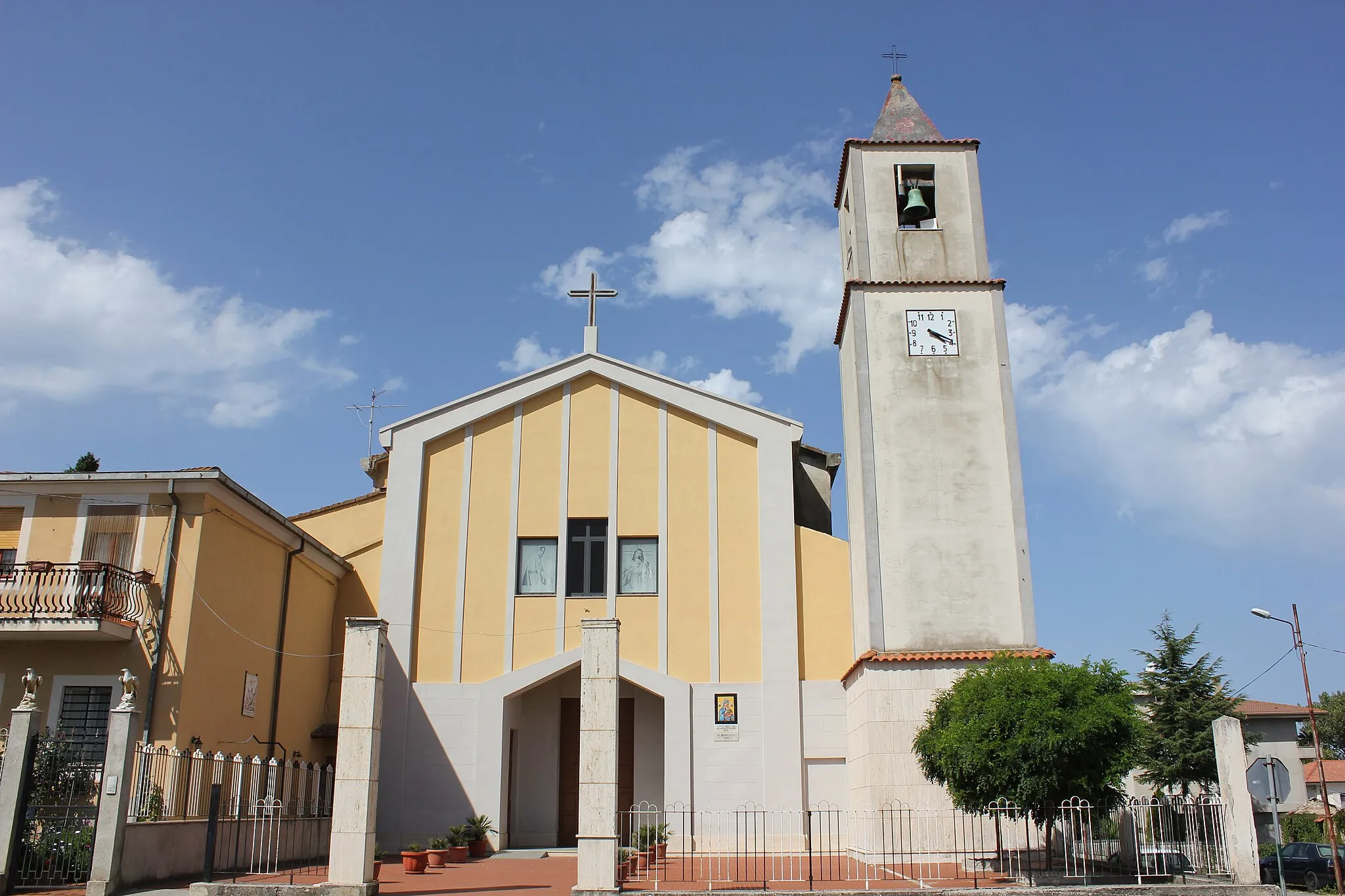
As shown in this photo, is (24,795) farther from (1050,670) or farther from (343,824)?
(1050,670)

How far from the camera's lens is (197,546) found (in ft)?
62.7

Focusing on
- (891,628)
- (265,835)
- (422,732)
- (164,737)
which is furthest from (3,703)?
(891,628)

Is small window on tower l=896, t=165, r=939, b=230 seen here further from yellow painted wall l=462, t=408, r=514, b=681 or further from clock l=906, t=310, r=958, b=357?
yellow painted wall l=462, t=408, r=514, b=681

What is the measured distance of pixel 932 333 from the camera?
22.7 meters

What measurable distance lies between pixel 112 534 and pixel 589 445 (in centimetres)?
1020

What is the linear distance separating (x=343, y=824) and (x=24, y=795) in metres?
4.98

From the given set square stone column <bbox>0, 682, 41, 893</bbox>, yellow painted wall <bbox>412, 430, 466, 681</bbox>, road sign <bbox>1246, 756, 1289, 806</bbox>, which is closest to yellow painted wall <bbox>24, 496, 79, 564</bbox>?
square stone column <bbox>0, 682, 41, 893</bbox>

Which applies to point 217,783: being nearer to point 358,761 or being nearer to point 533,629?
point 358,761

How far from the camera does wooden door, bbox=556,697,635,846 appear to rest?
24297 millimetres

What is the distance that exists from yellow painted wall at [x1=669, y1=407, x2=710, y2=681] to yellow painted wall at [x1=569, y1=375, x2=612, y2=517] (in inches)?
61.1

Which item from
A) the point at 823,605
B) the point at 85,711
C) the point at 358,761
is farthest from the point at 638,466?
the point at 85,711

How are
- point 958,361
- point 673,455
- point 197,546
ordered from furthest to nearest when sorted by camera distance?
point 673,455 < point 958,361 < point 197,546

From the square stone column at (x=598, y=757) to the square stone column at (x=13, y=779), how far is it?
8.04m

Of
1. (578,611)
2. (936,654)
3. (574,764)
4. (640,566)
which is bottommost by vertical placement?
(574,764)
